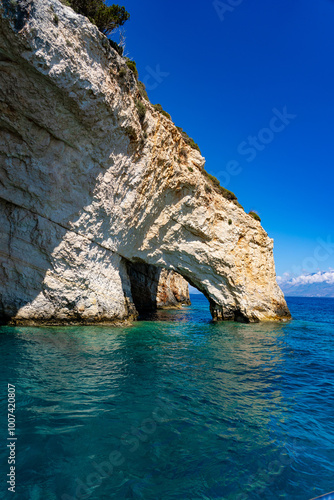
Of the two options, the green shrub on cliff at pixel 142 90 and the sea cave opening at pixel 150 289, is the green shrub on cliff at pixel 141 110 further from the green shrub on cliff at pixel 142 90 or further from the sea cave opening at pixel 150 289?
the sea cave opening at pixel 150 289

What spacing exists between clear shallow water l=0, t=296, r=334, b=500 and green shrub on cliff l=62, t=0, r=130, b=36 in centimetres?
1753

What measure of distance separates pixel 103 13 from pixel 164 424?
19765mm

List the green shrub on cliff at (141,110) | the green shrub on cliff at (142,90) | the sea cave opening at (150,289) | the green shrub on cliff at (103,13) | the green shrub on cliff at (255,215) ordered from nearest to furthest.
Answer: the green shrub on cliff at (103,13) → the green shrub on cliff at (141,110) → the green shrub on cliff at (142,90) → the green shrub on cliff at (255,215) → the sea cave opening at (150,289)

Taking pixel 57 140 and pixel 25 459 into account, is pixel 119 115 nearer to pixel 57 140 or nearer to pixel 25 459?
pixel 57 140

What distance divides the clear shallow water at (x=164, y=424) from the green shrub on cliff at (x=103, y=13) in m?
17.5

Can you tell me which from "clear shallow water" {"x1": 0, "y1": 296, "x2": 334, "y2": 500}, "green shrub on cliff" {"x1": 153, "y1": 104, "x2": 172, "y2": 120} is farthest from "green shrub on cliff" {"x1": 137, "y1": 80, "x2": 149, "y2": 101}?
"clear shallow water" {"x1": 0, "y1": 296, "x2": 334, "y2": 500}

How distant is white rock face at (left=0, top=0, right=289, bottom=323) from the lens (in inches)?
493

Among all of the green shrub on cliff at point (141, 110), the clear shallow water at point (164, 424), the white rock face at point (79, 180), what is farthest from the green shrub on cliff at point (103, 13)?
the clear shallow water at point (164, 424)

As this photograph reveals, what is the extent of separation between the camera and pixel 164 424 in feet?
20.0

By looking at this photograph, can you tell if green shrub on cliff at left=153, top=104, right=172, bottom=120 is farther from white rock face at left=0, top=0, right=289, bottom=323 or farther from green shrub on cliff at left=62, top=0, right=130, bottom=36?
green shrub on cliff at left=62, top=0, right=130, bottom=36

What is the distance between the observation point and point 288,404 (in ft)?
24.8

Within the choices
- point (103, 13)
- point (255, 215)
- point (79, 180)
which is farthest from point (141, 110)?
point (255, 215)

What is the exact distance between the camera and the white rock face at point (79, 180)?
1252cm

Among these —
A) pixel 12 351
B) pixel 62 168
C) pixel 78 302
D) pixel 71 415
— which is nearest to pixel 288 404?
pixel 71 415
